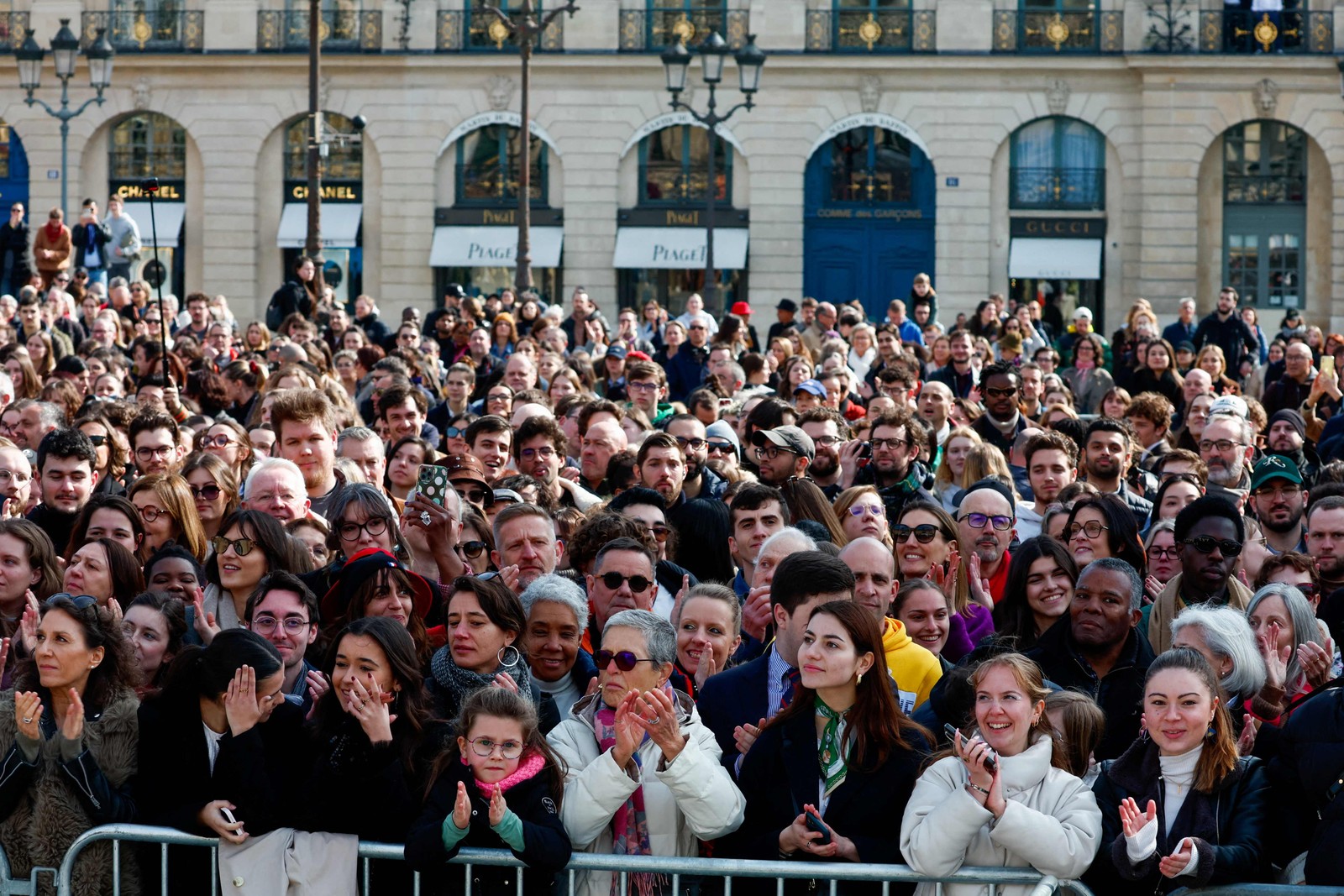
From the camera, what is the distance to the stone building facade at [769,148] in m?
38.7

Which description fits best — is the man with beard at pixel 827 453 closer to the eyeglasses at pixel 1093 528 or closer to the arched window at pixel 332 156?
the eyeglasses at pixel 1093 528

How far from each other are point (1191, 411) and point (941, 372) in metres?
4.29

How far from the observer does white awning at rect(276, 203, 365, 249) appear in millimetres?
40656

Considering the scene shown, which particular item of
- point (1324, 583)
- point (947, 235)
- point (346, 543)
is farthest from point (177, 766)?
point (947, 235)

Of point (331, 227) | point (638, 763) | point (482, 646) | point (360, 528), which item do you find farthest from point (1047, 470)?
point (331, 227)

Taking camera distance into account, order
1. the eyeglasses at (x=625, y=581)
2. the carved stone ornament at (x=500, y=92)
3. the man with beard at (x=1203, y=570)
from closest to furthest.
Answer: the eyeglasses at (x=625, y=581), the man with beard at (x=1203, y=570), the carved stone ornament at (x=500, y=92)

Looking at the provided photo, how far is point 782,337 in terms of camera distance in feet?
63.6

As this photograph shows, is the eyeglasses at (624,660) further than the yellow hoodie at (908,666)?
No

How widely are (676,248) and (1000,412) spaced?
25693 millimetres

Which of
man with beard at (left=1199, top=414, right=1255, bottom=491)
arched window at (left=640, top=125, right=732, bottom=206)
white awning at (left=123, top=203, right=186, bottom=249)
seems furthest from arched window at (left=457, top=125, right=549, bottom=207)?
man with beard at (left=1199, top=414, right=1255, bottom=491)

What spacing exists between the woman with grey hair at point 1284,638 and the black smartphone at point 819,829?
5.95 feet

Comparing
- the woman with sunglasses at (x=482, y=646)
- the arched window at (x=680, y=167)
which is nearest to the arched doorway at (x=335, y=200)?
the arched window at (x=680, y=167)

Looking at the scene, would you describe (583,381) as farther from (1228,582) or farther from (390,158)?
(390,158)

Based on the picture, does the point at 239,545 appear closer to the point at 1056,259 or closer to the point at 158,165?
the point at 1056,259
